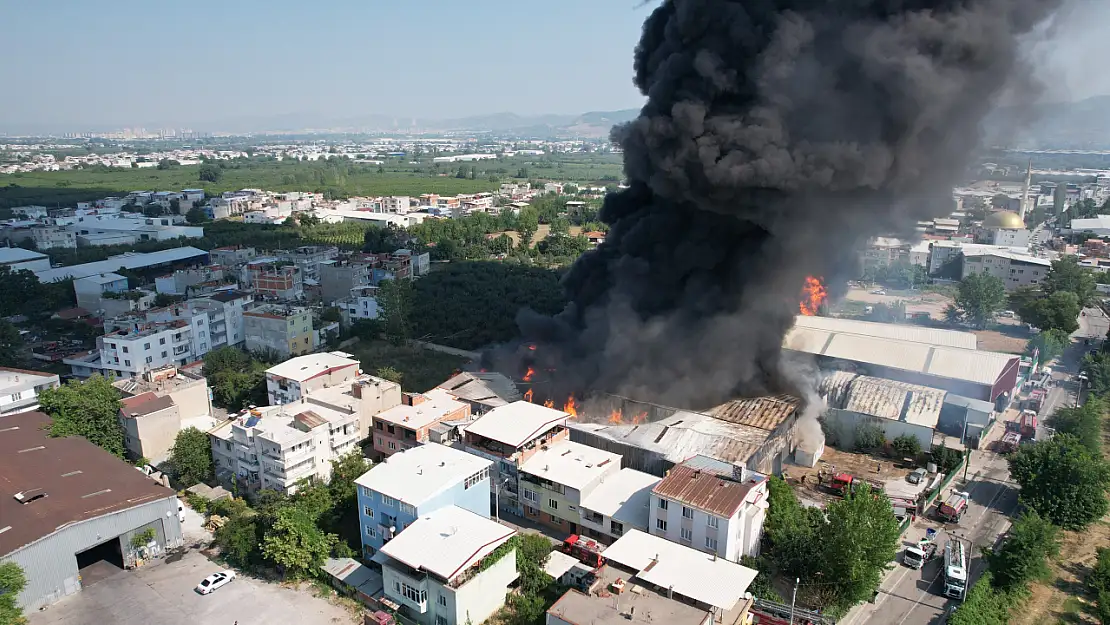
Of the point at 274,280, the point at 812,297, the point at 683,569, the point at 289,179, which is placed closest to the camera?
the point at 683,569

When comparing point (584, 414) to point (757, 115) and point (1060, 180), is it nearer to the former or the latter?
point (757, 115)

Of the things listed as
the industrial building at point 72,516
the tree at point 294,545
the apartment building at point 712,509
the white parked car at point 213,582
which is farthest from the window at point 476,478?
the industrial building at point 72,516

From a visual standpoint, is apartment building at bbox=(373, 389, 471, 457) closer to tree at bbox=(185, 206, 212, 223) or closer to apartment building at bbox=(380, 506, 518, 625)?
apartment building at bbox=(380, 506, 518, 625)

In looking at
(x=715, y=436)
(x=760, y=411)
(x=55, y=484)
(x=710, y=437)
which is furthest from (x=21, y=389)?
(x=760, y=411)

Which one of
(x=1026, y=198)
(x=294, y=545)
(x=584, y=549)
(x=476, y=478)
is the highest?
(x=1026, y=198)

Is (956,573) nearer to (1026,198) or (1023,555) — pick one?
(1023,555)

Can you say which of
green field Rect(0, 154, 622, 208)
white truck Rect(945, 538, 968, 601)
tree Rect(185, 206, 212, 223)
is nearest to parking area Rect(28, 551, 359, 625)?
white truck Rect(945, 538, 968, 601)

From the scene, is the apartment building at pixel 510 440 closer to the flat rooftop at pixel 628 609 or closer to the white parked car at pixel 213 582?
the flat rooftop at pixel 628 609
